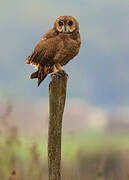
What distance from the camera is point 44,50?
16.6 ft

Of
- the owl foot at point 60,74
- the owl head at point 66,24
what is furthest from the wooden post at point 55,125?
the owl head at point 66,24

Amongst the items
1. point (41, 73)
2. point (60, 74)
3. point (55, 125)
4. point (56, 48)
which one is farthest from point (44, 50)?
point (55, 125)

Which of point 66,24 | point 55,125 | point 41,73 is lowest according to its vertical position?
point 55,125

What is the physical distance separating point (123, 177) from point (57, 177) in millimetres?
1737

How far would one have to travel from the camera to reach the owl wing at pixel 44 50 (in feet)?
16.4

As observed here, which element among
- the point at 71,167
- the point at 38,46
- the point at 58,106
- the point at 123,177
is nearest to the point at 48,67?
the point at 38,46

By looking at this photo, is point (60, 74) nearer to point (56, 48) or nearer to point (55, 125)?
point (56, 48)

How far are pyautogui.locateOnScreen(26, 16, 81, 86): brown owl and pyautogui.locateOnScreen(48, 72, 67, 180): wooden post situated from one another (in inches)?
20.9

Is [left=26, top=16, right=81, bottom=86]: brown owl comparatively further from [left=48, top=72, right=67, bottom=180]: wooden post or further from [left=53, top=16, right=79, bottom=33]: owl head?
[left=48, top=72, right=67, bottom=180]: wooden post

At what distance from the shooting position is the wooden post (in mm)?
4254

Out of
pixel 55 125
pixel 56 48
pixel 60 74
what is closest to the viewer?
pixel 55 125

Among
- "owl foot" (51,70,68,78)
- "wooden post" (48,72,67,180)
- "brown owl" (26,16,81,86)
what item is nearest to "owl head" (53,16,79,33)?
"brown owl" (26,16,81,86)

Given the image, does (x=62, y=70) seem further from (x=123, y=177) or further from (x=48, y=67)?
(x=123, y=177)

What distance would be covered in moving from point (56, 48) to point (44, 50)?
0.14 meters
